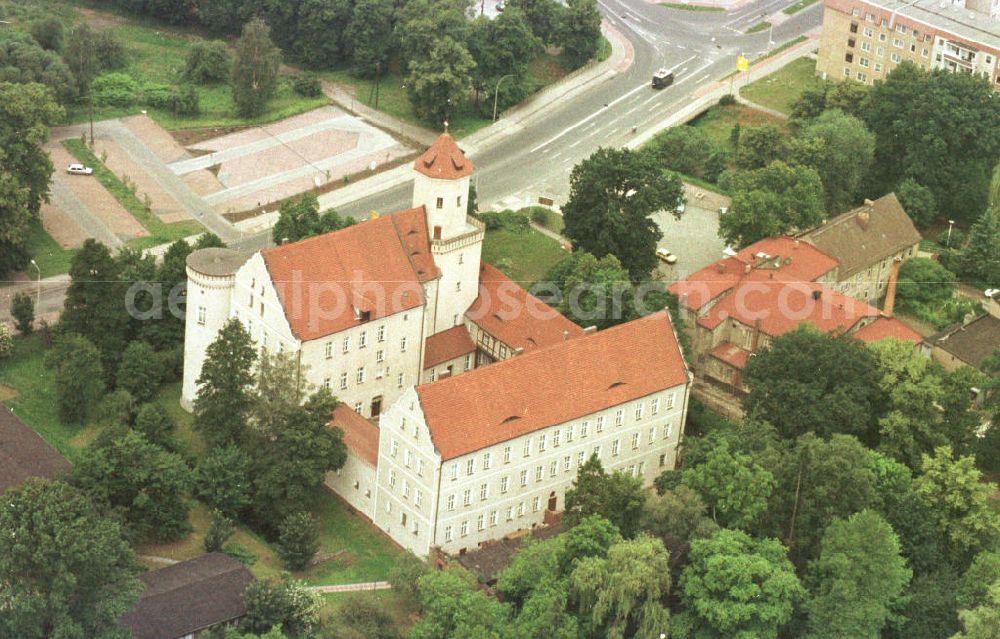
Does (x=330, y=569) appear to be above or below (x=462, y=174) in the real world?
below

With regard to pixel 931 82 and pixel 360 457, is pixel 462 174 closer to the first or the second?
pixel 360 457

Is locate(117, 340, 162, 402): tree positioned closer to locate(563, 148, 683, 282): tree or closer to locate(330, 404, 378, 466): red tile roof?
locate(330, 404, 378, 466): red tile roof

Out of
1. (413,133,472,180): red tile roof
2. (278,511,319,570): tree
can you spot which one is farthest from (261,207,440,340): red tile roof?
(278,511,319,570): tree

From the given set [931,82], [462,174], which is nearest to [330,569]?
[462,174]

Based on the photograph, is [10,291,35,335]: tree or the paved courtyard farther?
the paved courtyard

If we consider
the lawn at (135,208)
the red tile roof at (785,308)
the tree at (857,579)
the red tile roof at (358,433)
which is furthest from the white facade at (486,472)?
the lawn at (135,208)

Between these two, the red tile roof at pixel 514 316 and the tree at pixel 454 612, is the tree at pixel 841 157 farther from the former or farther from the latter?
the tree at pixel 454 612
